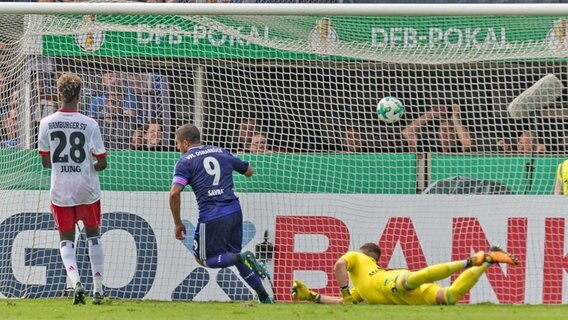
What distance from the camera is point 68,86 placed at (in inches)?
420

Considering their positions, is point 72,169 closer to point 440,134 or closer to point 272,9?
point 272,9

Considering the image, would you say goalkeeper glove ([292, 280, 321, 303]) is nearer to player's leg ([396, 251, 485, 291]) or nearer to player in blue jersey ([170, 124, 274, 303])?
player in blue jersey ([170, 124, 274, 303])

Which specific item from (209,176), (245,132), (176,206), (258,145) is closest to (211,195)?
(209,176)

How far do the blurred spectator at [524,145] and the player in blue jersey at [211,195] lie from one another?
321 centimetres

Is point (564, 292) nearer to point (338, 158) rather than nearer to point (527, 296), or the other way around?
point (527, 296)

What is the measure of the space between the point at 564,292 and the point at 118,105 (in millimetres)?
5098

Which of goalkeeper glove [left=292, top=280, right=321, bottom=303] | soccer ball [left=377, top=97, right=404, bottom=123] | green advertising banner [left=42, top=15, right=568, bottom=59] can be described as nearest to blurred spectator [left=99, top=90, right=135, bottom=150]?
green advertising banner [left=42, top=15, right=568, bottom=59]


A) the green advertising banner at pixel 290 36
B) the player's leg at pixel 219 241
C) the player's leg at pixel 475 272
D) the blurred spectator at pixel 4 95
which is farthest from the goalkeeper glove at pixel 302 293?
the blurred spectator at pixel 4 95

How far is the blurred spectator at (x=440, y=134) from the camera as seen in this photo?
13203 millimetres

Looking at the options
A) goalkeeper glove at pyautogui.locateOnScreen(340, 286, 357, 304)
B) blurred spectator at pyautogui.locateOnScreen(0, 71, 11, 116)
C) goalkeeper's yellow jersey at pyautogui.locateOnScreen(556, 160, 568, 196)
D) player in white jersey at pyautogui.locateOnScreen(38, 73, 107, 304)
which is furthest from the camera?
blurred spectator at pyautogui.locateOnScreen(0, 71, 11, 116)

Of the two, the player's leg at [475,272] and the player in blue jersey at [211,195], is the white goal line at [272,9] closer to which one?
the player in blue jersey at [211,195]

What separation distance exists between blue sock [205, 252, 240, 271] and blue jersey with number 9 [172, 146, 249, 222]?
0.37 meters

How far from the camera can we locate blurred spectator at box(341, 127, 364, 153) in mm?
13445

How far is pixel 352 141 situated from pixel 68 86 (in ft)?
12.8
